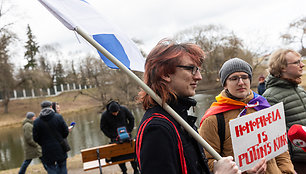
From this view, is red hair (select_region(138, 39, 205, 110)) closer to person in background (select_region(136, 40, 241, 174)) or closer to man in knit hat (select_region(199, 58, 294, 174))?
person in background (select_region(136, 40, 241, 174))

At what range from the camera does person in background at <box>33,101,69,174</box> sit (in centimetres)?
485

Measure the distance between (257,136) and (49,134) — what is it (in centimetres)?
407

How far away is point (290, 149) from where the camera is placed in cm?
270

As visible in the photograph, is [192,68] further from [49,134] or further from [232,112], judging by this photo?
[49,134]

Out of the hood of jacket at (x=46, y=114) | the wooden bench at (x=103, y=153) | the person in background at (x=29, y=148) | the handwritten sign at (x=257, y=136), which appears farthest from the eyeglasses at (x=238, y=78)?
the person in background at (x=29, y=148)

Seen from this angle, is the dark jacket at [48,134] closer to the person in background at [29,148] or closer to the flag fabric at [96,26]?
the person in background at [29,148]

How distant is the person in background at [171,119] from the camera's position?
1219 mm

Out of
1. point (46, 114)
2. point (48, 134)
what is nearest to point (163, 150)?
point (46, 114)

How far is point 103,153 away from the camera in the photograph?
5.00 meters

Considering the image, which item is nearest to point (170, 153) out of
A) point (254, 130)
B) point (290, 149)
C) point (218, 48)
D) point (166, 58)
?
point (166, 58)

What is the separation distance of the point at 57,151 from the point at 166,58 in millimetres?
4245

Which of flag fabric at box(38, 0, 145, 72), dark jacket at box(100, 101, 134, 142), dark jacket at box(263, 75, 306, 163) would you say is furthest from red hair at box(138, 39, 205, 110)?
dark jacket at box(100, 101, 134, 142)

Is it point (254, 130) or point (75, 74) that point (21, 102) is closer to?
point (75, 74)

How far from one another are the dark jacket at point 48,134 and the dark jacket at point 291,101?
12.9 feet
